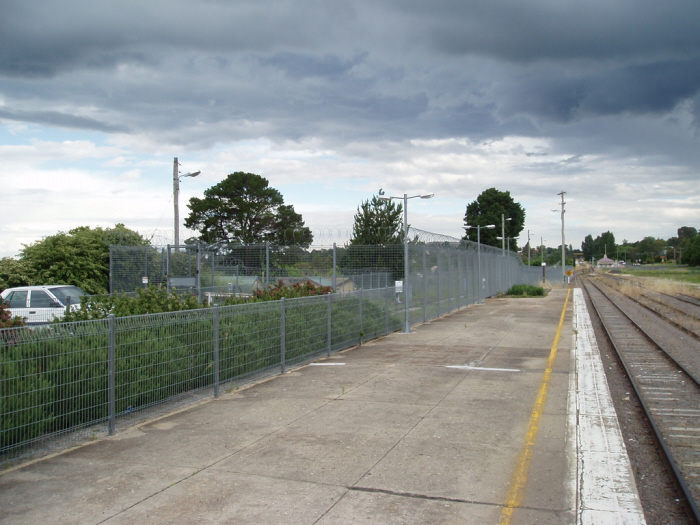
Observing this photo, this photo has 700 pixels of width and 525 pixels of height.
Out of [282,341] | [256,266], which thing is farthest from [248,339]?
[256,266]

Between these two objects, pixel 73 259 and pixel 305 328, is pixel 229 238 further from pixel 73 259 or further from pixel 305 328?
pixel 305 328

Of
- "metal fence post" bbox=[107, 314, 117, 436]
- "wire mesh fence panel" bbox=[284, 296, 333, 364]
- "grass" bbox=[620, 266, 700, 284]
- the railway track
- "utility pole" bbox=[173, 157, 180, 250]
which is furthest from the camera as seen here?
"grass" bbox=[620, 266, 700, 284]

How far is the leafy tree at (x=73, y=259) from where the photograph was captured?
2414 cm

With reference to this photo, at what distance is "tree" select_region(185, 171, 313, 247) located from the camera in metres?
57.5

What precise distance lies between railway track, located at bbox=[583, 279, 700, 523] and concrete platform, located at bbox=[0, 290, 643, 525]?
575mm

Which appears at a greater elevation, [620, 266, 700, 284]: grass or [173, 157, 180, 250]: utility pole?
[173, 157, 180, 250]: utility pole

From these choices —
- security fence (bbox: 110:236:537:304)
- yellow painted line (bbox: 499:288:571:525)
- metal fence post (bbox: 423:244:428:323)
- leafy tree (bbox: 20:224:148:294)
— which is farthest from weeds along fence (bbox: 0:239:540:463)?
leafy tree (bbox: 20:224:148:294)

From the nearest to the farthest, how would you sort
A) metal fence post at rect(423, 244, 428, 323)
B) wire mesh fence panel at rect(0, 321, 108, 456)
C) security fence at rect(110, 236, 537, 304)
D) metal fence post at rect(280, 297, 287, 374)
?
wire mesh fence panel at rect(0, 321, 108, 456)
metal fence post at rect(280, 297, 287, 374)
metal fence post at rect(423, 244, 428, 323)
security fence at rect(110, 236, 537, 304)

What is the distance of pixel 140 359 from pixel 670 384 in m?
8.97

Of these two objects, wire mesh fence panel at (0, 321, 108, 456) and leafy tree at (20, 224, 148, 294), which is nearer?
wire mesh fence panel at (0, 321, 108, 456)

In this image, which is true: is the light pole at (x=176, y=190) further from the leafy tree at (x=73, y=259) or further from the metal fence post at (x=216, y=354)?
the metal fence post at (x=216, y=354)

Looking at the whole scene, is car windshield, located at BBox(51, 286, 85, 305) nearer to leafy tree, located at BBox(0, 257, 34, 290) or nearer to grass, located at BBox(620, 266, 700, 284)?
leafy tree, located at BBox(0, 257, 34, 290)

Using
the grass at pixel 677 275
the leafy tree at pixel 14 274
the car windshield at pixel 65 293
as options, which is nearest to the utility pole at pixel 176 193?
the leafy tree at pixel 14 274

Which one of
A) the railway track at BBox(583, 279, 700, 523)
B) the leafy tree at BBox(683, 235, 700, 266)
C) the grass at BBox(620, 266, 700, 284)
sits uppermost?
the leafy tree at BBox(683, 235, 700, 266)
